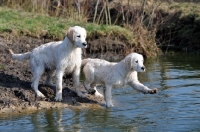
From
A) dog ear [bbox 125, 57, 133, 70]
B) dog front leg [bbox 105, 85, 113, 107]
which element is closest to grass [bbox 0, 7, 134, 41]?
dog front leg [bbox 105, 85, 113, 107]

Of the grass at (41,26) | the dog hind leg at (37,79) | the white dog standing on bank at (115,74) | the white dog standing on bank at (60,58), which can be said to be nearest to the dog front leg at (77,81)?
the white dog standing on bank at (60,58)

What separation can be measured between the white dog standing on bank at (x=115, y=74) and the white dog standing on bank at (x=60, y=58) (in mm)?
376

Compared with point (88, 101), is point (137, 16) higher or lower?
higher

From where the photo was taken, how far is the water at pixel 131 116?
1007 cm

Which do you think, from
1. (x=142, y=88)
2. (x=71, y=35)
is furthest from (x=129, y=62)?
(x=71, y=35)

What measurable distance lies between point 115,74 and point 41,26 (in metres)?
8.33

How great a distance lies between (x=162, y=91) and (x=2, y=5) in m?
12.4

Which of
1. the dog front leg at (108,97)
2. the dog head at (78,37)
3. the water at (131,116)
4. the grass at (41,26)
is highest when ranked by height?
the grass at (41,26)

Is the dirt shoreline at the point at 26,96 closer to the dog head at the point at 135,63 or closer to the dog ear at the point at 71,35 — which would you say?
the dog head at the point at 135,63

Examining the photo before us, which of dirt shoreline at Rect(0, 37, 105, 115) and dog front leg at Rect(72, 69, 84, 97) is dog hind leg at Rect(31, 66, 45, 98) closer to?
dirt shoreline at Rect(0, 37, 105, 115)

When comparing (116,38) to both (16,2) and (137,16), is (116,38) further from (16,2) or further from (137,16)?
(16,2)

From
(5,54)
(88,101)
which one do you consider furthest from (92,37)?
(88,101)

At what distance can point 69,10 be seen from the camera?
2241 cm

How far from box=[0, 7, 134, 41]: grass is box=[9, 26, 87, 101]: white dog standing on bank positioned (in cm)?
629
